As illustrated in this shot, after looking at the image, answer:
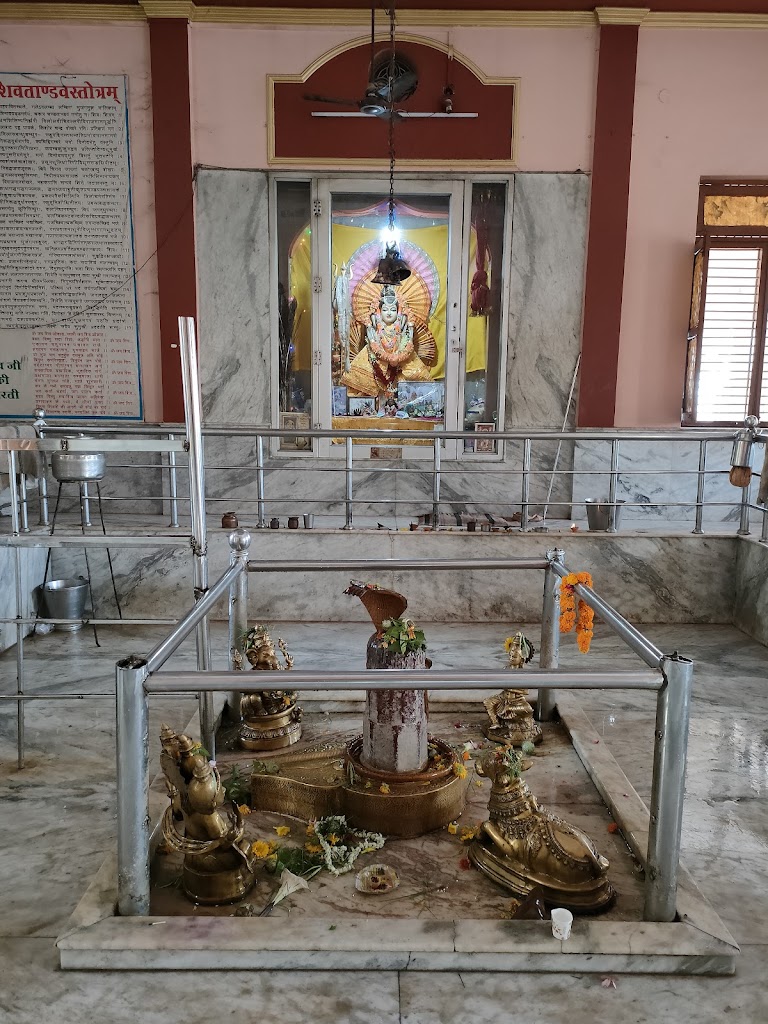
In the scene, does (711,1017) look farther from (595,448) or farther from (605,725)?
(595,448)

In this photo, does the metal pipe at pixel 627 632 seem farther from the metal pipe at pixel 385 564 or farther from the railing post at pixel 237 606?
the railing post at pixel 237 606

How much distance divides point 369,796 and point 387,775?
0.37 feet

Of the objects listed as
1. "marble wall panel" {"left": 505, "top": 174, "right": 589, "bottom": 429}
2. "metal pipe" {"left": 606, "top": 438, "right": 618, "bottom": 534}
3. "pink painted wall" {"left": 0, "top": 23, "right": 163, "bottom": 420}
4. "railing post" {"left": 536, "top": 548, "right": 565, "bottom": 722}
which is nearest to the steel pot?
"railing post" {"left": 536, "top": 548, "right": 565, "bottom": 722}

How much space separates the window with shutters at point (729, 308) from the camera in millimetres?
7395

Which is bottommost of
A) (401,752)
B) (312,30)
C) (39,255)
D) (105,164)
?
(401,752)

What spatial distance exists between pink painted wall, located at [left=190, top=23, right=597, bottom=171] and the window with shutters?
4.68ft

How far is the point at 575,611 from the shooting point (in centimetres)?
A: 323

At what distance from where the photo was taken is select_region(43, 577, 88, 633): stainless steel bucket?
543cm

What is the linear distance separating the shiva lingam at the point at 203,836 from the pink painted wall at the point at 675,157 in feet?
20.7

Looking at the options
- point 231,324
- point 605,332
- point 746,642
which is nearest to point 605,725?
point 746,642

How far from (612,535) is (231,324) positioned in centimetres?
417

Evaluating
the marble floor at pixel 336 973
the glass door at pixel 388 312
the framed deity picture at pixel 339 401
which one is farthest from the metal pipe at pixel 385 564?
the framed deity picture at pixel 339 401

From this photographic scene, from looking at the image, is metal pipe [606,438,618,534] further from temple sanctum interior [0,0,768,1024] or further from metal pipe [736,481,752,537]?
metal pipe [736,481,752,537]

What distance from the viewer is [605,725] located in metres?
4.02
